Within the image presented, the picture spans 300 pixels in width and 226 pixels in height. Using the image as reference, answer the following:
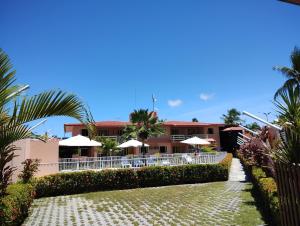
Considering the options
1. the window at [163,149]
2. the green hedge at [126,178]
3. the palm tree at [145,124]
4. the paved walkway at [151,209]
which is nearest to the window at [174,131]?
the window at [163,149]

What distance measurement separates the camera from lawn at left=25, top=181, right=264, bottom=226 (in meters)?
9.67

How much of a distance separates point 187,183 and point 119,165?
4.98 m

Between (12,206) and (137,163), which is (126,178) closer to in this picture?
(137,163)

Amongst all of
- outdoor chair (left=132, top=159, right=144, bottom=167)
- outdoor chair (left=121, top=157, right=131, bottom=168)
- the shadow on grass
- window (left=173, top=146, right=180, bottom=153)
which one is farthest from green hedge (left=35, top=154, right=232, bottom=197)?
window (left=173, top=146, right=180, bottom=153)

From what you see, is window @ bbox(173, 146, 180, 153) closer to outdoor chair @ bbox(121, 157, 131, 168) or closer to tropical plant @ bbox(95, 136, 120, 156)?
tropical plant @ bbox(95, 136, 120, 156)

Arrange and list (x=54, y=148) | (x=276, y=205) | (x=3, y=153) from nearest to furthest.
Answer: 1. (x=3, y=153)
2. (x=276, y=205)
3. (x=54, y=148)

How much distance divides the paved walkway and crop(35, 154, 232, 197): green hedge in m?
0.90

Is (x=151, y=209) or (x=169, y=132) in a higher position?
(x=169, y=132)

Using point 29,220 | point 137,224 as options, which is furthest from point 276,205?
point 29,220

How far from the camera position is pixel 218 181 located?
20047 mm

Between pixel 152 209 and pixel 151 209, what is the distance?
0.12 ft

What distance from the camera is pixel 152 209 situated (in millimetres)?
11602

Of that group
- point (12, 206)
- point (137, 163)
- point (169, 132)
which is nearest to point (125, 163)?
point (137, 163)

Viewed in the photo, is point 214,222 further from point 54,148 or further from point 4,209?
point 54,148
